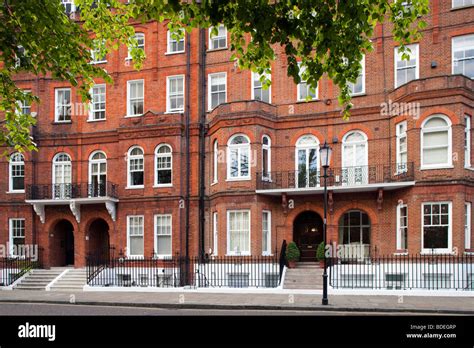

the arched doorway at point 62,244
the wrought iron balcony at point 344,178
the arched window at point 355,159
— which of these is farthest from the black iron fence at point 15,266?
the arched window at point 355,159

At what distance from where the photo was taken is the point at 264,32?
9.47 m

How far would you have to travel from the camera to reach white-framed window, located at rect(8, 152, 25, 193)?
27.6m

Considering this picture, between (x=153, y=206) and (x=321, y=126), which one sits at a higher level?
(x=321, y=126)

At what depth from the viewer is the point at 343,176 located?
2258 centimetres

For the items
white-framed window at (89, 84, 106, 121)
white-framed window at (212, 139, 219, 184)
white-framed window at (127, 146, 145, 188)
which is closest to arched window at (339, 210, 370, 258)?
white-framed window at (212, 139, 219, 184)

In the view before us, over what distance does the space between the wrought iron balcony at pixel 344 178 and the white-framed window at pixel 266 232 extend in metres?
1.25

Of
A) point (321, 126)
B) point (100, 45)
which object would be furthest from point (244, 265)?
point (100, 45)

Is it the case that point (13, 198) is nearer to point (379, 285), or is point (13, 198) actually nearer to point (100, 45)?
point (100, 45)

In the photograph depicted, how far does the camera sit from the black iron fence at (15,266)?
81.6 ft

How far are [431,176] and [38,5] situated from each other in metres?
15.7

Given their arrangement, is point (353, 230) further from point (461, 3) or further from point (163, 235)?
point (461, 3)

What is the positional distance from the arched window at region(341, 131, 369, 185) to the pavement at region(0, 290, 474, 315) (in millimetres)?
5892

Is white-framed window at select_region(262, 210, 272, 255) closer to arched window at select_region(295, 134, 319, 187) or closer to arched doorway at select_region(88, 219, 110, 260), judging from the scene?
arched window at select_region(295, 134, 319, 187)

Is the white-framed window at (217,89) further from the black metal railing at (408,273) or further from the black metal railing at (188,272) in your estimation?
the black metal railing at (408,273)
